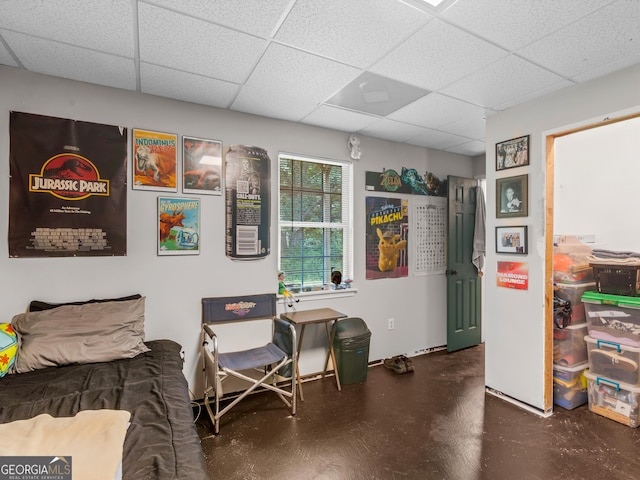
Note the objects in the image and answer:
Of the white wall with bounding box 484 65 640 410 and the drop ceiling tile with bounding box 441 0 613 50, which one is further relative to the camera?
the white wall with bounding box 484 65 640 410

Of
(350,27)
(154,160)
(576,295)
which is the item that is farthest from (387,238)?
(154,160)

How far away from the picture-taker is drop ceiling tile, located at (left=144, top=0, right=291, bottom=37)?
1.62 m

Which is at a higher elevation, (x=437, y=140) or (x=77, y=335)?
(x=437, y=140)

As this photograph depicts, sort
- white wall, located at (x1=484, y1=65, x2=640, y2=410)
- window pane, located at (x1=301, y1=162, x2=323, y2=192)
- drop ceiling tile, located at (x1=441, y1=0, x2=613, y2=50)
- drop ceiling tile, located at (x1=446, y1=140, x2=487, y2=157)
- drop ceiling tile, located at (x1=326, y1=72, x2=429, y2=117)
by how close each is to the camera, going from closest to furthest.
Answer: drop ceiling tile, located at (x1=441, y1=0, x2=613, y2=50) → white wall, located at (x1=484, y1=65, x2=640, y2=410) → drop ceiling tile, located at (x1=326, y1=72, x2=429, y2=117) → window pane, located at (x1=301, y1=162, x2=323, y2=192) → drop ceiling tile, located at (x1=446, y1=140, x2=487, y2=157)

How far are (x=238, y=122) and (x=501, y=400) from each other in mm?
3563

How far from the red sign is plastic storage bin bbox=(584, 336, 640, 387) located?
70cm

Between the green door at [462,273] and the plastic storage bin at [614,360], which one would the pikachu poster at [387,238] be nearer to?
the green door at [462,273]

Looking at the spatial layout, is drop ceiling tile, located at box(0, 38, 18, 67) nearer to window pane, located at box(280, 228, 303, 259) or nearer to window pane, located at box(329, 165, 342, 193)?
window pane, located at box(280, 228, 303, 259)

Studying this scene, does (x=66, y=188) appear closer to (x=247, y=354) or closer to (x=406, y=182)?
(x=247, y=354)

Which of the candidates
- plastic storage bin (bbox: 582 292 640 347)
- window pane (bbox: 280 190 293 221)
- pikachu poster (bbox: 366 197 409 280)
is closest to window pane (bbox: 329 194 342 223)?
pikachu poster (bbox: 366 197 409 280)

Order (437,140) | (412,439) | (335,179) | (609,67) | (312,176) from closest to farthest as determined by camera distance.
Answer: (609,67) → (412,439) → (312,176) → (335,179) → (437,140)

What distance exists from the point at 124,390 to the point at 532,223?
321 cm

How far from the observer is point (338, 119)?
3201mm

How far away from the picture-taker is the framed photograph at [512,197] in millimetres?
2777
